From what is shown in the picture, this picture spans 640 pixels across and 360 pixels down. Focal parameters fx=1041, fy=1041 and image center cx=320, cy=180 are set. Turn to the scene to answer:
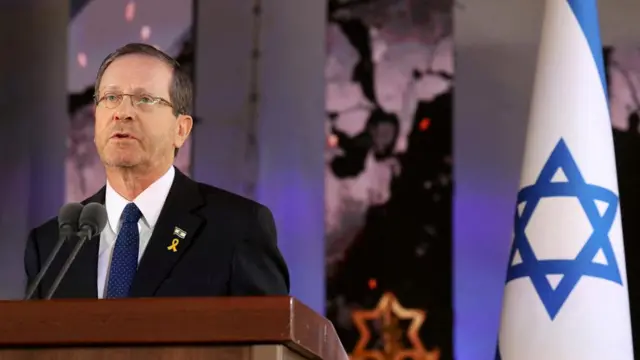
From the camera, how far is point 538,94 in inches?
138

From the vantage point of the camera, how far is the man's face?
2.15 m

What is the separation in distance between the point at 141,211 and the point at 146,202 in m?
0.03

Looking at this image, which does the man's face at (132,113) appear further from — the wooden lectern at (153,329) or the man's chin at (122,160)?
the wooden lectern at (153,329)

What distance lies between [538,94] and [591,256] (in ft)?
1.92

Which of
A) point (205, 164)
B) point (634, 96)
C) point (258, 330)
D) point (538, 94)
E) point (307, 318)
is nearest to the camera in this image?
point (258, 330)

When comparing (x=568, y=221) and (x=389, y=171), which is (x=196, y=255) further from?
(x=389, y=171)

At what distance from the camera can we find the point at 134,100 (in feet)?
7.07

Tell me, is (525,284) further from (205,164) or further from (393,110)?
(205,164)

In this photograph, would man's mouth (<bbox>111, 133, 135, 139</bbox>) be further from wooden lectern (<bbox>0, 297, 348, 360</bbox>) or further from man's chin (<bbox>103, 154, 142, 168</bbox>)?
wooden lectern (<bbox>0, 297, 348, 360</bbox>)

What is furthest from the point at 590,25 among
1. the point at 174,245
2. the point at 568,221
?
the point at 174,245

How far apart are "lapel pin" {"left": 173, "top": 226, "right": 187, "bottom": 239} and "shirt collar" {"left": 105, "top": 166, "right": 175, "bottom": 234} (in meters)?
0.07

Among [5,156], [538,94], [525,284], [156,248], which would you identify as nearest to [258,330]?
[156,248]

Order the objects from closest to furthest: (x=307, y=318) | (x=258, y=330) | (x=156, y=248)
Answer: (x=258, y=330)
(x=307, y=318)
(x=156, y=248)

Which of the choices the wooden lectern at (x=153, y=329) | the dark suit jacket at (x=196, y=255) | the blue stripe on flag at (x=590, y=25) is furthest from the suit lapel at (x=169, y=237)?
the blue stripe on flag at (x=590, y=25)
